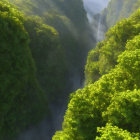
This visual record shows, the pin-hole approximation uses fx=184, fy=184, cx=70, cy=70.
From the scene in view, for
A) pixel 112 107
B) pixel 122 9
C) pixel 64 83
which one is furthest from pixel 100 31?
pixel 112 107

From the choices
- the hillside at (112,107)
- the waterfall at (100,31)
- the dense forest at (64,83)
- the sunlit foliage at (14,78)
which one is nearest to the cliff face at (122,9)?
the waterfall at (100,31)

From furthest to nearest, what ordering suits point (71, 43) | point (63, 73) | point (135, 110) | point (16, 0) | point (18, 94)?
point (71, 43), point (16, 0), point (63, 73), point (18, 94), point (135, 110)

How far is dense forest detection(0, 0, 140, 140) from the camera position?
14175 millimetres

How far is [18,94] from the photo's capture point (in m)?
30.0

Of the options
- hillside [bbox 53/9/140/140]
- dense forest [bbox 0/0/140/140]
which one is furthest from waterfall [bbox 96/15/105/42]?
hillside [bbox 53/9/140/140]

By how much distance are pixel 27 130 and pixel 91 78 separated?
15.1m

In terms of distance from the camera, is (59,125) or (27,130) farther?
(59,125)

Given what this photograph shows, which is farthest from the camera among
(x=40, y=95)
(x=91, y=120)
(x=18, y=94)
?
(x=40, y=95)

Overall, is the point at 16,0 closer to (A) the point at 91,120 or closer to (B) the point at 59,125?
(B) the point at 59,125

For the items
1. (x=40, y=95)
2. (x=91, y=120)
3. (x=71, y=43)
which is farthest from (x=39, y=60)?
(x=91, y=120)

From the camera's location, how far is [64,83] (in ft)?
153

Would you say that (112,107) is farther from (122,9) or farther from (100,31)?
(100,31)

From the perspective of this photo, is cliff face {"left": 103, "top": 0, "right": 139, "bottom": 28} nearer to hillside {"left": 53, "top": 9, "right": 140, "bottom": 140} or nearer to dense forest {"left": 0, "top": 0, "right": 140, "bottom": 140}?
dense forest {"left": 0, "top": 0, "right": 140, "bottom": 140}

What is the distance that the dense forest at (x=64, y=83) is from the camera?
14.2 metres
